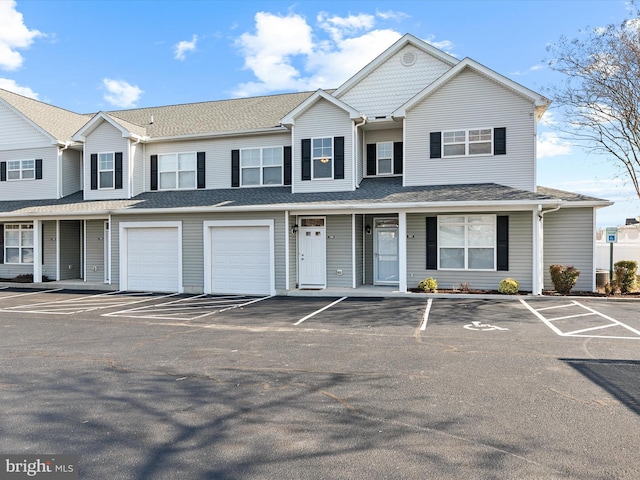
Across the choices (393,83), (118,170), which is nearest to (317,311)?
(393,83)

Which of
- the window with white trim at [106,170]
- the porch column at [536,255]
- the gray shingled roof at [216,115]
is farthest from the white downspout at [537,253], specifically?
the window with white trim at [106,170]

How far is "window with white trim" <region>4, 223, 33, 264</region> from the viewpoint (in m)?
18.8

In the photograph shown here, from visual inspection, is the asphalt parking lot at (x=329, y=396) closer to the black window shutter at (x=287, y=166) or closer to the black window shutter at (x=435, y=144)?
the black window shutter at (x=435, y=144)

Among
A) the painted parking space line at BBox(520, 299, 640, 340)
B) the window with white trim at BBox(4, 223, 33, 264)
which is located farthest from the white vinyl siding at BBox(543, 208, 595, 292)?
the window with white trim at BBox(4, 223, 33, 264)

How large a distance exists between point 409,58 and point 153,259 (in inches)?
484

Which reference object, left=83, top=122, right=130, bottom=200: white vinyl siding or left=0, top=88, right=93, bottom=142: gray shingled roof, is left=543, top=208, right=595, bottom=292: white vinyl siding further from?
left=0, top=88, right=93, bottom=142: gray shingled roof

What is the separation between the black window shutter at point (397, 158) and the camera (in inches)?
638

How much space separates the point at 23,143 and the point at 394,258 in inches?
657

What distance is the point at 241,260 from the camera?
15430 mm

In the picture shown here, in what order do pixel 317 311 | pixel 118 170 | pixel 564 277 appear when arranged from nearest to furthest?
1. pixel 317 311
2. pixel 564 277
3. pixel 118 170

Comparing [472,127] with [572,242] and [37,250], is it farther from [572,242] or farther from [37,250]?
[37,250]

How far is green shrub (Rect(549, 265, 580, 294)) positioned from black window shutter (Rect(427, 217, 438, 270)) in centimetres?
363

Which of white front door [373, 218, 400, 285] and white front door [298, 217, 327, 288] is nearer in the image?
white front door [298, 217, 327, 288]

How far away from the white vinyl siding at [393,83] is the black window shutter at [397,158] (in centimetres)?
149
